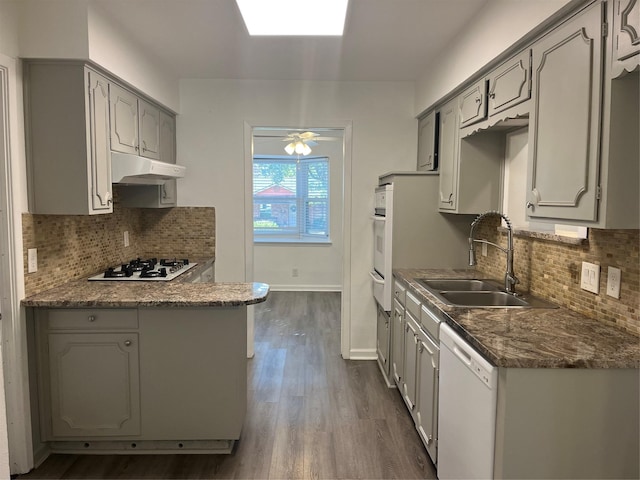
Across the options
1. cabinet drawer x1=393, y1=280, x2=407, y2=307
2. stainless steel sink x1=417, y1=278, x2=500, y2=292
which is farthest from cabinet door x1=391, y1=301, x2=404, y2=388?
stainless steel sink x1=417, y1=278, x2=500, y2=292

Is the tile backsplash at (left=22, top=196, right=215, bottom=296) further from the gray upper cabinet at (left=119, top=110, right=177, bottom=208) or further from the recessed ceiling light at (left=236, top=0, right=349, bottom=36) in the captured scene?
the recessed ceiling light at (left=236, top=0, right=349, bottom=36)

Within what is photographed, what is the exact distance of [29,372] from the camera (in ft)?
7.68

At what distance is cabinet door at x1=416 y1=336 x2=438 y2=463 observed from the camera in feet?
7.42

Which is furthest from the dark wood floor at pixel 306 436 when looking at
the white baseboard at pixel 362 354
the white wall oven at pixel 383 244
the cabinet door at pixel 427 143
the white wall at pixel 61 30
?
the white wall at pixel 61 30

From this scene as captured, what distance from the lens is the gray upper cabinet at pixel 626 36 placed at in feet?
4.43

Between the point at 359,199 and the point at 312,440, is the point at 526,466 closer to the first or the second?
the point at 312,440

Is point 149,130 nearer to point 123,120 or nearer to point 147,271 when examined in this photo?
point 123,120

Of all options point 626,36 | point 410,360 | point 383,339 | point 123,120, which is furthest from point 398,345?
point 123,120

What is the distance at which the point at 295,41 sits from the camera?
2861 millimetres

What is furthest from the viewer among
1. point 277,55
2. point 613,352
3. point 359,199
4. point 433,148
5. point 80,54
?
point 359,199

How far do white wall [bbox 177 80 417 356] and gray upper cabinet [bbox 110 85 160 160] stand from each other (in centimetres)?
49

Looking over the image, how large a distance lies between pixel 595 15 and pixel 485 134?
1.32 m

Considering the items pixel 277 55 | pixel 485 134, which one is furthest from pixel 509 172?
pixel 277 55

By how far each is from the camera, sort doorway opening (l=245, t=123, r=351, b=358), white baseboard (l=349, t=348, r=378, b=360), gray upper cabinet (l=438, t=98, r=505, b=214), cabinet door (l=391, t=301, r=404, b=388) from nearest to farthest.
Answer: gray upper cabinet (l=438, t=98, r=505, b=214) → cabinet door (l=391, t=301, r=404, b=388) → white baseboard (l=349, t=348, r=378, b=360) → doorway opening (l=245, t=123, r=351, b=358)
